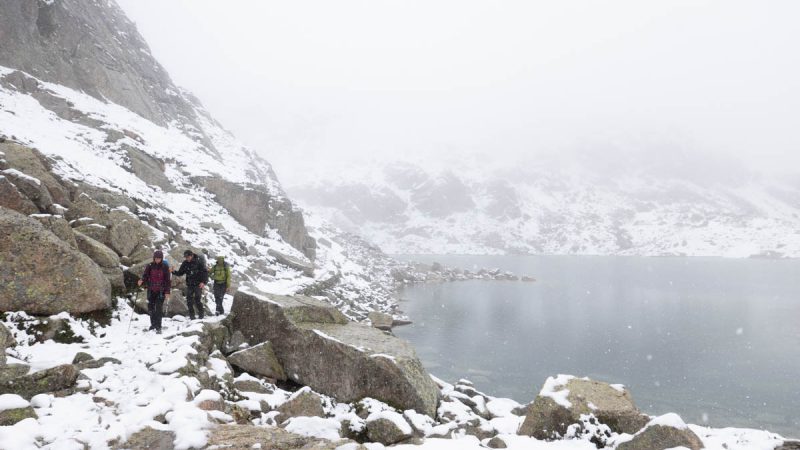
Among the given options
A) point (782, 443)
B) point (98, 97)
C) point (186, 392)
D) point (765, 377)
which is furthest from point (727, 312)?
point (98, 97)

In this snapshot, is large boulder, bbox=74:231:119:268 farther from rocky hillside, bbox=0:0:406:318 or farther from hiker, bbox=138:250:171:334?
hiker, bbox=138:250:171:334

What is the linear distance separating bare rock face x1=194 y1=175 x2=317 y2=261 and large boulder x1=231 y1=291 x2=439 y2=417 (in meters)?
23.6

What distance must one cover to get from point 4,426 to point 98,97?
44843 mm

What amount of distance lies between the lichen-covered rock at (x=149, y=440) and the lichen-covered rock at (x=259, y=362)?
18.5 ft

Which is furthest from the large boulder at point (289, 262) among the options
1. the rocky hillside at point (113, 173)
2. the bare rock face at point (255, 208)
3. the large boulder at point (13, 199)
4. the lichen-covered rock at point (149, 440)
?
the lichen-covered rock at point (149, 440)

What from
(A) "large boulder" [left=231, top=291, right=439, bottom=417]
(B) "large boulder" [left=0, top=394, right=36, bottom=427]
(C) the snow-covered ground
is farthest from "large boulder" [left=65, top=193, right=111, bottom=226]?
(B) "large boulder" [left=0, top=394, right=36, bottom=427]

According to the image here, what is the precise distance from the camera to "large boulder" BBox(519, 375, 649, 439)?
35.2 ft

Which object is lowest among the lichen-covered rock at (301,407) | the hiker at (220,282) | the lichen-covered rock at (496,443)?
the lichen-covered rock at (496,443)

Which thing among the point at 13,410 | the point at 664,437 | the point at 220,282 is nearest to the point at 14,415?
the point at 13,410

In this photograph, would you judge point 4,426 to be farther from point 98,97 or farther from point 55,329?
point 98,97

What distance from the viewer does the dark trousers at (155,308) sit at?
1326cm

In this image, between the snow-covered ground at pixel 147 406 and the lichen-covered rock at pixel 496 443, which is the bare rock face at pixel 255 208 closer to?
the snow-covered ground at pixel 147 406

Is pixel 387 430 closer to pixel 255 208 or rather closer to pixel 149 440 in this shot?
pixel 149 440

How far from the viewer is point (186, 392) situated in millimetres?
8820
